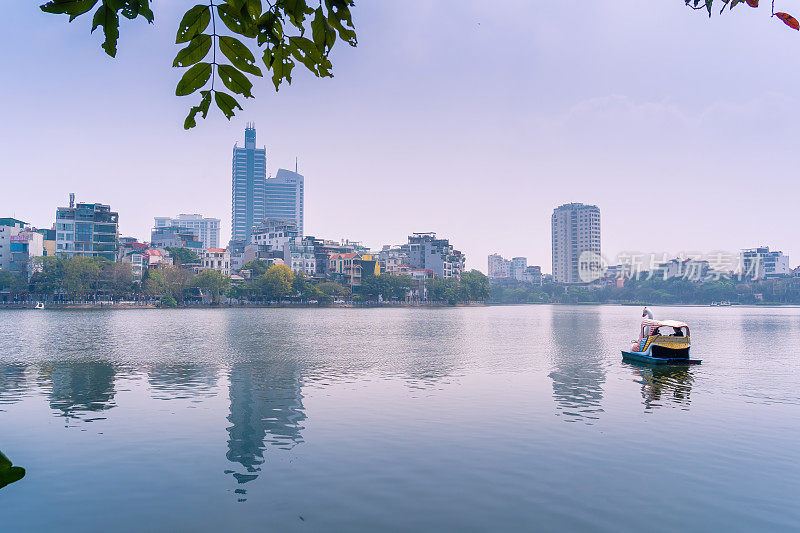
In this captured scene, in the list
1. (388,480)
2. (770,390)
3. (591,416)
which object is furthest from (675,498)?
(770,390)

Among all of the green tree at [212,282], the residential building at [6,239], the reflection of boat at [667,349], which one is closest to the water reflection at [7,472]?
the reflection of boat at [667,349]

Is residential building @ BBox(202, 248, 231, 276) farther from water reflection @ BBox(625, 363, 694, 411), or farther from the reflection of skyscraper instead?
water reflection @ BBox(625, 363, 694, 411)

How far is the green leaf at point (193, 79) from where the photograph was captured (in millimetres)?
2775

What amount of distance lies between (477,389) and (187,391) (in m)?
12.8

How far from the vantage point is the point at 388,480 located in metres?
12.9

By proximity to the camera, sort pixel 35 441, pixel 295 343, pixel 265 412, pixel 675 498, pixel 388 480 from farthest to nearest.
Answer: pixel 295 343, pixel 265 412, pixel 35 441, pixel 388 480, pixel 675 498

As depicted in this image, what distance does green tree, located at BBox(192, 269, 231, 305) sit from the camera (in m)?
116

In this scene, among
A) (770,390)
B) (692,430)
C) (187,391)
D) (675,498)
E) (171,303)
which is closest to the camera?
(675,498)

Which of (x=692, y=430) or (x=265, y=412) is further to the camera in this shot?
(x=265, y=412)

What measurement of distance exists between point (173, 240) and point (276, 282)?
173ft

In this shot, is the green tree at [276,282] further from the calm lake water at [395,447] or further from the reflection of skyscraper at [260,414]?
the reflection of skyscraper at [260,414]

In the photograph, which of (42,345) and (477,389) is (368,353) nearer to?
(477,389)

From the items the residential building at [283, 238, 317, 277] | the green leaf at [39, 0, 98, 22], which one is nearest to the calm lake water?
the green leaf at [39, 0, 98, 22]

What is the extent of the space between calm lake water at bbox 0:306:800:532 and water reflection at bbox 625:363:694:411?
206 millimetres
